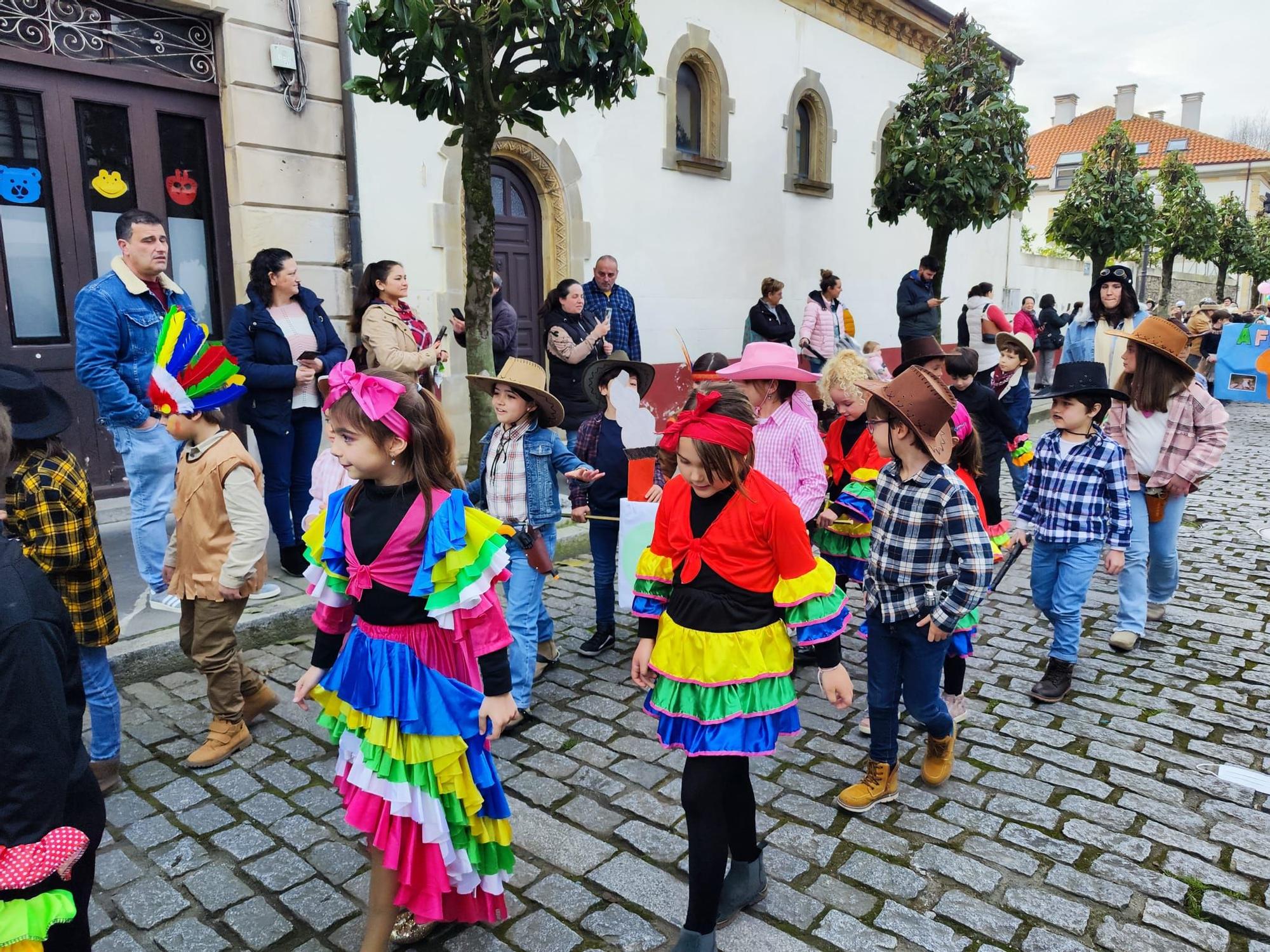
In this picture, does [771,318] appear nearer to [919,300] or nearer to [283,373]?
[919,300]

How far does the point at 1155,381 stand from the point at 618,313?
4.54 metres

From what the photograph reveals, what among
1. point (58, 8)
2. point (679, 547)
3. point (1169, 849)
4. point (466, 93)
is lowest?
point (1169, 849)

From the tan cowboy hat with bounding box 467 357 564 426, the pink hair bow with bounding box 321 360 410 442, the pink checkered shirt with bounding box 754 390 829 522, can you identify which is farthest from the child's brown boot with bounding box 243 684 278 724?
the pink checkered shirt with bounding box 754 390 829 522

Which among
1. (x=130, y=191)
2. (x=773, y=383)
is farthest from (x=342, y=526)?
(x=130, y=191)

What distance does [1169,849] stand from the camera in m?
3.18

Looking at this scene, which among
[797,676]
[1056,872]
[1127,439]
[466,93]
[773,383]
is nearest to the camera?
[1056,872]

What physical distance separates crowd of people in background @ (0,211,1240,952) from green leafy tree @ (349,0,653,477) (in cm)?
67

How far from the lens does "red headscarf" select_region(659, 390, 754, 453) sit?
102 inches

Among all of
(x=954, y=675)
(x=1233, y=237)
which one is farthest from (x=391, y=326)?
(x=1233, y=237)

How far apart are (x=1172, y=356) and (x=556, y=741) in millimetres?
3938

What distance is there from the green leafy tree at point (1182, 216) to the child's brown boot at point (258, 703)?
26493mm

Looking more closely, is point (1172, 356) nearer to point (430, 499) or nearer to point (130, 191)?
point (430, 499)

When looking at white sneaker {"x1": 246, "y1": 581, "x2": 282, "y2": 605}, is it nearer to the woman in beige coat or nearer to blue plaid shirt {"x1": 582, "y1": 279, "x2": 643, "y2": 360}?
the woman in beige coat

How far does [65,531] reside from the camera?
3.10 metres
